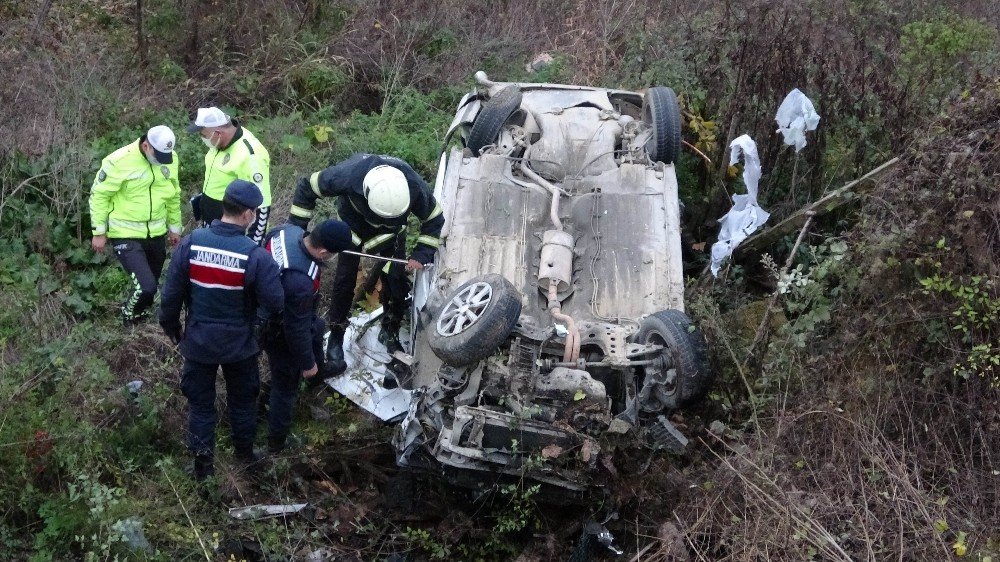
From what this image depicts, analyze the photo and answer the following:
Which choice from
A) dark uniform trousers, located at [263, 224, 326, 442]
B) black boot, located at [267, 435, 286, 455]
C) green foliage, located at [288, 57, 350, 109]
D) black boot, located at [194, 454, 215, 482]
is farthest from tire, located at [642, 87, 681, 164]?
green foliage, located at [288, 57, 350, 109]

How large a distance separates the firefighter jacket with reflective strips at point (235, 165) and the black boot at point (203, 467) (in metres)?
1.75

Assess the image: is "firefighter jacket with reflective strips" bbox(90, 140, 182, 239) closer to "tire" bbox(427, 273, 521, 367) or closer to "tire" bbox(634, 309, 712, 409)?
"tire" bbox(427, 273, 521, 367)

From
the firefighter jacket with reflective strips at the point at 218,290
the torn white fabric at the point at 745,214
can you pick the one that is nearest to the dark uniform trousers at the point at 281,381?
the firefighter jacket with reflective strips at the point at 218,290

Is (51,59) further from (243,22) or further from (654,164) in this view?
(654,164)

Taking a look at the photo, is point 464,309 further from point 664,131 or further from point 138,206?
point 138,206

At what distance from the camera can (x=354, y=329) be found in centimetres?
635

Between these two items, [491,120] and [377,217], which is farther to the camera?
[491,120]

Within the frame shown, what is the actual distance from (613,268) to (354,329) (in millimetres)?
1702

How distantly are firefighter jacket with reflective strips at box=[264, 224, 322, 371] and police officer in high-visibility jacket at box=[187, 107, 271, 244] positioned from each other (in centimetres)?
110

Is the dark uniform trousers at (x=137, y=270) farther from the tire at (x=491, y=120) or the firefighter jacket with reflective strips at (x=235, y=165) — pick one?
the tire at (x=491, y=120)

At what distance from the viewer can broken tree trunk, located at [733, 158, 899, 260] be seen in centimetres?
617

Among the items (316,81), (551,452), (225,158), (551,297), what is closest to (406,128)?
(316,81)

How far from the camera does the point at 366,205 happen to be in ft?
19.7

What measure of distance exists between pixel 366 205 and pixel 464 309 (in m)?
1.25
